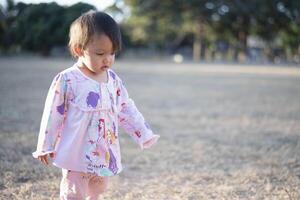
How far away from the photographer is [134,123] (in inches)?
97.5

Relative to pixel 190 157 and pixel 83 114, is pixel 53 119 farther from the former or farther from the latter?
Answer: pixel 190 157

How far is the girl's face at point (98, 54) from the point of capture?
2.15m

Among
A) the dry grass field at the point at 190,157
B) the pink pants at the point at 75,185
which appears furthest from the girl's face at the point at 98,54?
the dry grass field at the point at 190,157

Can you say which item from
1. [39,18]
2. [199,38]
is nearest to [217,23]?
[199,38]

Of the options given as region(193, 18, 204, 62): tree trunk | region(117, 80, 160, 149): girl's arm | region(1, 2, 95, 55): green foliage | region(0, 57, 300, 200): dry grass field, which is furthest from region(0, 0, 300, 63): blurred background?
region(117, 80, 160, 149): girl's arm

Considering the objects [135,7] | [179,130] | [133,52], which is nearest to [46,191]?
[179,130]

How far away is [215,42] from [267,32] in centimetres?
724

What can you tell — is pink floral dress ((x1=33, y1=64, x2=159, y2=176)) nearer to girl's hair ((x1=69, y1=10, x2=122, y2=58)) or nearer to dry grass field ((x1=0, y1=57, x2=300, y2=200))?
girl's hair ((x1=69, y1=10, x2=122, y2=58))

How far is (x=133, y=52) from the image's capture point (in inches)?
1848

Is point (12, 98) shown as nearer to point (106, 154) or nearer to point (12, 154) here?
point (12, 154)

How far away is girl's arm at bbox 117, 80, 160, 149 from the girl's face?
0.28m

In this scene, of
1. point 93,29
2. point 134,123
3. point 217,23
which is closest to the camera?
point 93,29

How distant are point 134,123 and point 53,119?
0.51 meters

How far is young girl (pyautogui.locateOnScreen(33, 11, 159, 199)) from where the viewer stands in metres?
2.16
